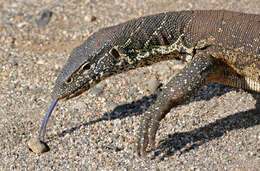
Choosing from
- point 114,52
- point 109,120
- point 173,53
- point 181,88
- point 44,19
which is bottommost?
point 109,120

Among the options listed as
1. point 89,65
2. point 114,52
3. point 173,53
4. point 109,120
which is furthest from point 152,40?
point 109,120

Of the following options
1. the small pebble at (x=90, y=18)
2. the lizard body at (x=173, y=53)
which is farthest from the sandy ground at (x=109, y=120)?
the lizard body at (x=173, y=53)

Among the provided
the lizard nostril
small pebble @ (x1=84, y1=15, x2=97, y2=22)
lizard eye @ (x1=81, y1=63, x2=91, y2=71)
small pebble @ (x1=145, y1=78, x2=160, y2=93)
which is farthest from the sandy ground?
lizard eye @ (x1=81, y1=63, x2=91, y2=71)

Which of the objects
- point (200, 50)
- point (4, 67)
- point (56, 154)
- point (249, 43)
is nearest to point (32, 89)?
point (4, 67)

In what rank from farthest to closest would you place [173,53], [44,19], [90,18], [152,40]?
[44,19] < [90,18] < [173,53] < [152,40]

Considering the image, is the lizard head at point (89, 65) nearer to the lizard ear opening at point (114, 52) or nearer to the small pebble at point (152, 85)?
the lizard ear opening at point (114, 52)

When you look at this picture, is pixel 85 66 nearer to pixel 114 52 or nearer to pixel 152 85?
pixel 114 52

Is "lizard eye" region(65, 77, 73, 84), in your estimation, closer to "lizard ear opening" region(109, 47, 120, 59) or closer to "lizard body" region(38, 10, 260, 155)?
"lizard body" region(38, 10, 260, 155)

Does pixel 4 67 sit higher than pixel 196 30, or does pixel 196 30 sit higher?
pixel 196 30

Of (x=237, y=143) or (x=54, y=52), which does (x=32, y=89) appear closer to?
(x=54, y=52)
